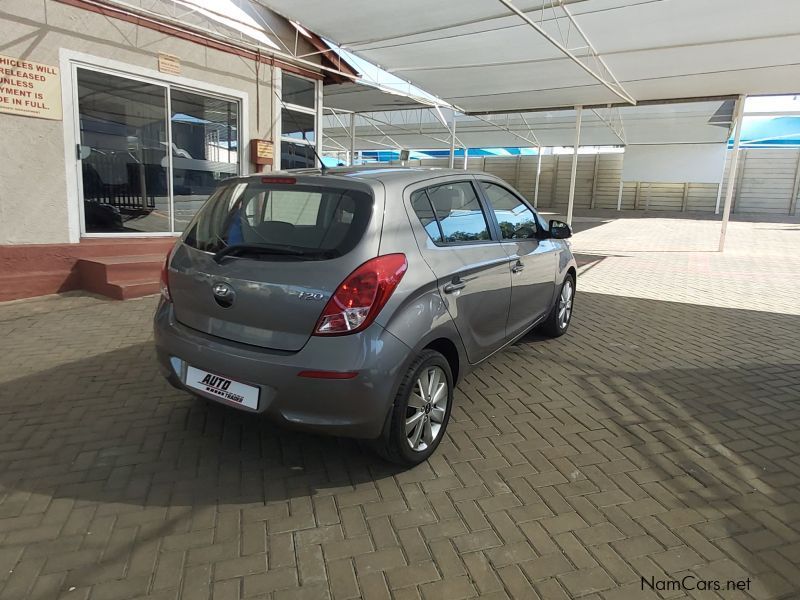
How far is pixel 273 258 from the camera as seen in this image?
106 inches

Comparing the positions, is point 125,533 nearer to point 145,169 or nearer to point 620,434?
point 620,434

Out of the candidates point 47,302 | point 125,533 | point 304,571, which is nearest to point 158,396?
point 125,533

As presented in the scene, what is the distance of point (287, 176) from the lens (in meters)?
3.03

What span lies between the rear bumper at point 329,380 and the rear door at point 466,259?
1.99 ft

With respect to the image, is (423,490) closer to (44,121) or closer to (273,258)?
(273,258)

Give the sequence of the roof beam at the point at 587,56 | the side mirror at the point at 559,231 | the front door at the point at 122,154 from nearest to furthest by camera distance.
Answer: the side mirror at the point at 559,231 → the front door at the point at 122,154 → the roof beam at the point at 587,56

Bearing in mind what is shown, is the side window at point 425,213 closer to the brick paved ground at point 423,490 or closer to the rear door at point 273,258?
the rear door at point 273,258

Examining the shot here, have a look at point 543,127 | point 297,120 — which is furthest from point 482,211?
point 543,127

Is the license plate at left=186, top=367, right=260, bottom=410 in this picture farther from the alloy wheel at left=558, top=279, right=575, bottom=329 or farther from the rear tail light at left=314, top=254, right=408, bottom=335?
the alloy wheel at left=558, top=279, right=575, bottom=329

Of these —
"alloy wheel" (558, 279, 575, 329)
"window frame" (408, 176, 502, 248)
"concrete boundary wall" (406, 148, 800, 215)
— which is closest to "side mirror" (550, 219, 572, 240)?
"alloy wheel" (558, 279, 575, 329)

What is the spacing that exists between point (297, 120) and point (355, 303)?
315 inches

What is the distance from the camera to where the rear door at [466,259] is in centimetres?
303

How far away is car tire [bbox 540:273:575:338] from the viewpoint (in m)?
5.12

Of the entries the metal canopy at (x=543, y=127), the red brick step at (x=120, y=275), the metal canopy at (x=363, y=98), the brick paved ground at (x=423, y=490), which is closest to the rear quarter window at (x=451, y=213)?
the brick paved ground at (x=423, y=490)
